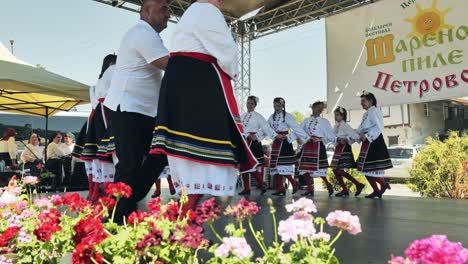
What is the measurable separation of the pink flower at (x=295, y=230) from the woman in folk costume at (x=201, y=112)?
979mm

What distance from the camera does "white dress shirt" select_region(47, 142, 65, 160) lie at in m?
7.52

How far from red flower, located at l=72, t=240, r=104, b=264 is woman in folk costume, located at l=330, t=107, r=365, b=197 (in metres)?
5.55

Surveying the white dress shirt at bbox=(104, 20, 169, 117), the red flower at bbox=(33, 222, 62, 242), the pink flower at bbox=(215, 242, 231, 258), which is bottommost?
the red flower at bbox=(33, 222, 62, 242)

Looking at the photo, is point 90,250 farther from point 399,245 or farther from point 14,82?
point 14,82

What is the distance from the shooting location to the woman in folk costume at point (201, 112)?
6.87 ft

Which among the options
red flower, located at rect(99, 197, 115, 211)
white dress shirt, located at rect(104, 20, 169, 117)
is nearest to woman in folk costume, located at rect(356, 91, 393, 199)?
white dress shirt, located at rect(104, 20, 169, 117)

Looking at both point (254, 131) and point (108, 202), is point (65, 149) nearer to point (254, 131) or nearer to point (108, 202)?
point (254, 131)

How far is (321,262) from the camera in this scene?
3.53 ft

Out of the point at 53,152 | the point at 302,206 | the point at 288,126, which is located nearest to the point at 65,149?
the point at 53,152

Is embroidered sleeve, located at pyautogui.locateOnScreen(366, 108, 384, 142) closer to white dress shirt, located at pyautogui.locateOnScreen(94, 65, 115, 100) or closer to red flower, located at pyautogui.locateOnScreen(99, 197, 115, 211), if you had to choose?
white dress shirt, located at pyautogui.locateOnScreen(94, 65, 115, 100)

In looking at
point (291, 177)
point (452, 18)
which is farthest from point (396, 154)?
point (452, 18)

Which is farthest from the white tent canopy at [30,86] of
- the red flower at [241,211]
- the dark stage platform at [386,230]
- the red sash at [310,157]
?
the red flower at [241,211]

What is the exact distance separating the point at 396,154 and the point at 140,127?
13.8m

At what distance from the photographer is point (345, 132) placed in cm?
664
